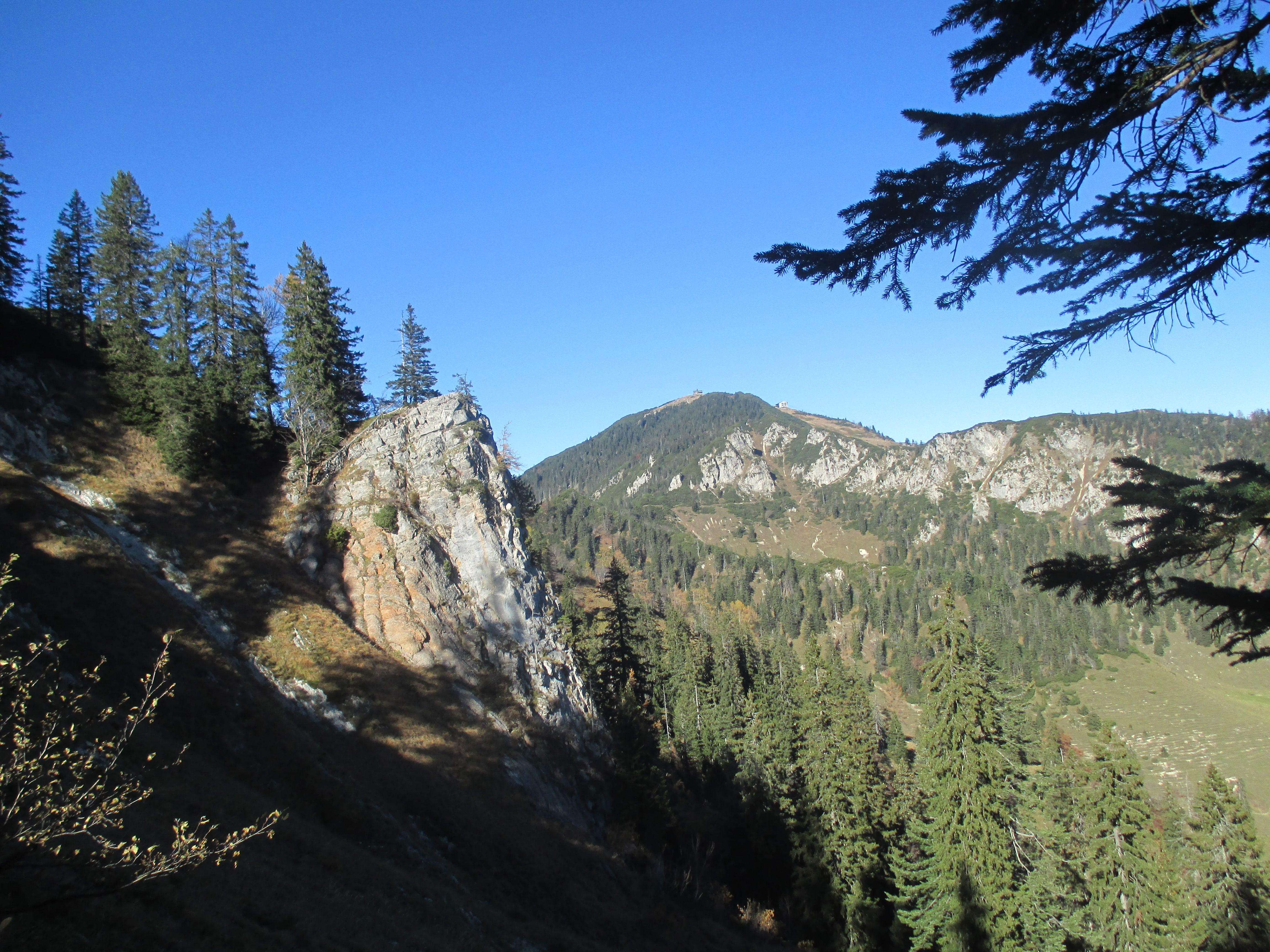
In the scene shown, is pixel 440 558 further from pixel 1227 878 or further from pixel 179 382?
pixel 1227 878

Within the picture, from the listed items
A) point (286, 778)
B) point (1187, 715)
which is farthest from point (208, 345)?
point (1187, 715)

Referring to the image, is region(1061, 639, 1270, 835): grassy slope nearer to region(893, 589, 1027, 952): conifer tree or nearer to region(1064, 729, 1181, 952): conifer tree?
region(1064, 729, 1181, 952): conifer tree

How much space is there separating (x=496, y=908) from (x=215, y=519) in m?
22.3

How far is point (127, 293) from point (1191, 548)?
48.4 meters

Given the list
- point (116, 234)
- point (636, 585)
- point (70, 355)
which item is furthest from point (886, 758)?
point (636, 585)

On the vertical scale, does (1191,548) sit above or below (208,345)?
below

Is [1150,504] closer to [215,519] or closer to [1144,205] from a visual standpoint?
[1144,205]

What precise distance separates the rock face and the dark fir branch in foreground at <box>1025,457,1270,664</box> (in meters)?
25.6

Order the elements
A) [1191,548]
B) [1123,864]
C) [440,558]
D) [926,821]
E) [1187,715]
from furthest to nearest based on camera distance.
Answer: [1187,715] < [440,558] < [926,821] < [1123,864] < [1191,548]

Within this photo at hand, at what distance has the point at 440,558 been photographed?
29.9 m

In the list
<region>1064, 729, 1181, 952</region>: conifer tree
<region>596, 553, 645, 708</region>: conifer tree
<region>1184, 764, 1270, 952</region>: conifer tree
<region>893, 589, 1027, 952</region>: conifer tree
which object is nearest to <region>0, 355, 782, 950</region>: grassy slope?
<region>893, 589, 1027, 952</region>: conifer tree

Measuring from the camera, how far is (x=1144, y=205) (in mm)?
5070

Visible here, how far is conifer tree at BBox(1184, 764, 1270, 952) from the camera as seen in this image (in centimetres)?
2250

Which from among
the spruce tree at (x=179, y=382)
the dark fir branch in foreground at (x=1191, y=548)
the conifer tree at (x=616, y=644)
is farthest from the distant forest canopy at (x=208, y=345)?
the dark fir branch in foreground at (x=1191, y=548)
